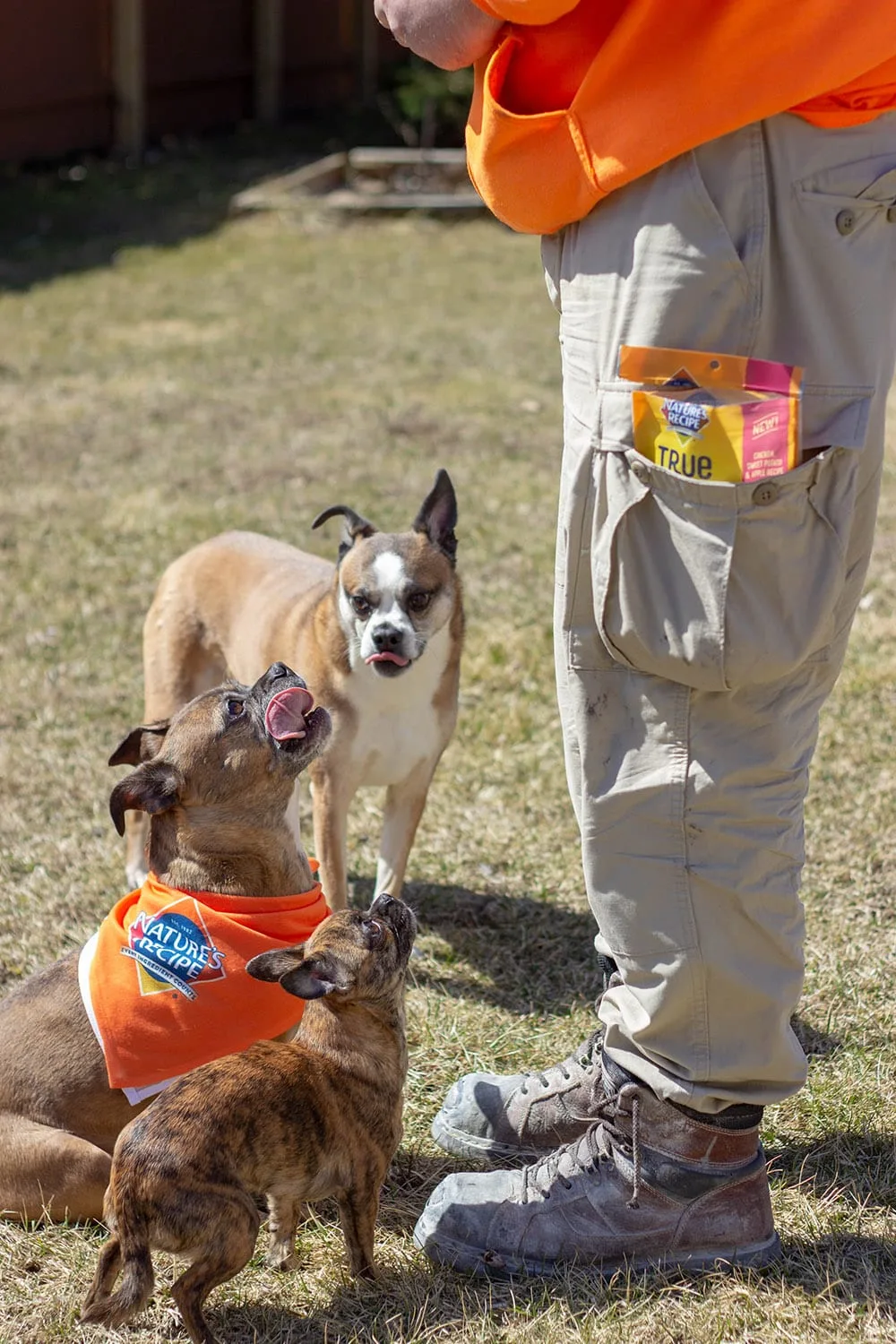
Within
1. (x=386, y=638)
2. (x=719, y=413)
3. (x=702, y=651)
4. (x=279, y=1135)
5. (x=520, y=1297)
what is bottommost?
(x=520, y=1297)

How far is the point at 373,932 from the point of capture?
2.68 meters

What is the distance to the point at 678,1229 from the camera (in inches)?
99.7

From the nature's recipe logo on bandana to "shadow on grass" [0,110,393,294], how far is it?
9742 millimetres

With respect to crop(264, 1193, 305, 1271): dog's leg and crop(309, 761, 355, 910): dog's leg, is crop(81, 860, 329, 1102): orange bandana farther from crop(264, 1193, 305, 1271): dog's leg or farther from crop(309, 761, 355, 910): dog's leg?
crop(309, 761, 355, 910): dog's leg

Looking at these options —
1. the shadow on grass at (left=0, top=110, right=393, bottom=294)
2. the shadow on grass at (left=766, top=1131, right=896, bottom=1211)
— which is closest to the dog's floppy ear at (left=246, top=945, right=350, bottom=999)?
the shadow on grass at (left=766, top=1131, right=896, bottom=1211)

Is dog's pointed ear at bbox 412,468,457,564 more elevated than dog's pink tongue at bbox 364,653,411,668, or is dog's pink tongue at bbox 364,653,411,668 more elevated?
dog's pointed ear at bbox 412,468,457,564

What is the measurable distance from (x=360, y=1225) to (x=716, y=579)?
1354mm

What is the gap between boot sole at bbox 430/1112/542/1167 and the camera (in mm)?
2908

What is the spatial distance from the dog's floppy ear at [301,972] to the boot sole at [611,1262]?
55 centimetres

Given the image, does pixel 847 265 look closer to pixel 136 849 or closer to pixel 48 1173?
pixel 48 1173

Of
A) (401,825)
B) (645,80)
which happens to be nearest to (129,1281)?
(401,825)

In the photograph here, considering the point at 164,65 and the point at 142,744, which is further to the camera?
the point at 164,65

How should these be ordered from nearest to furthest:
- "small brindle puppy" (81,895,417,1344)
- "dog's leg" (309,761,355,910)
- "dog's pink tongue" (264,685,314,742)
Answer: "small brindle puppy" (81,895,417,1344), "dog's pink tongue" (264,685,314,742), "dog's leg" (309,761,355,910)

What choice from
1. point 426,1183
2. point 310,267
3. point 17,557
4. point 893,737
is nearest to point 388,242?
point 310,267
